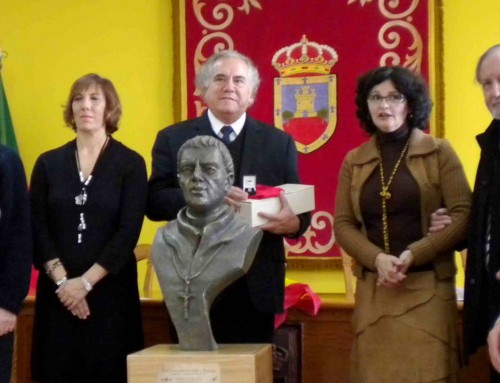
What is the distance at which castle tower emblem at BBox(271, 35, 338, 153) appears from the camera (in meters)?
4.78

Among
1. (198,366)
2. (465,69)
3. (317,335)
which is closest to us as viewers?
(198,366)

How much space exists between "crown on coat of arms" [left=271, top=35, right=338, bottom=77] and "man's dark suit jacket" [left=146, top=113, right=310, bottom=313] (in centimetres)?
179

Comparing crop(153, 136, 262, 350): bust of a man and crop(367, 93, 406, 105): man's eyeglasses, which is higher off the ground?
crop(367, 93, 406, 105): man's eyeglasses

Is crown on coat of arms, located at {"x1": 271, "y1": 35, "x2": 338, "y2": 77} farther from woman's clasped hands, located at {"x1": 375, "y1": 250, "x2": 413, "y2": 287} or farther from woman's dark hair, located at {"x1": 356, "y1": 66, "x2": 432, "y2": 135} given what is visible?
woman's clasped hands, located at {"x1": 375, "y1": 250, "x2": 413, "y2": 287}

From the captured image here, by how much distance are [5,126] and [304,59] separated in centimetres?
173

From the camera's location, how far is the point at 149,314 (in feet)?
12.1

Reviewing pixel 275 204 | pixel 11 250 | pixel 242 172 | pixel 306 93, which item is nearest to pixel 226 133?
pixel 242 172

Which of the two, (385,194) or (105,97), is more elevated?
(105,97)

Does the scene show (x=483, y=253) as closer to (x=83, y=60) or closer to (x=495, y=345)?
(x=495, y=345)

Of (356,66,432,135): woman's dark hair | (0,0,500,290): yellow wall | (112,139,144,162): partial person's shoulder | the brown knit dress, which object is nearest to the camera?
the brown knit dress

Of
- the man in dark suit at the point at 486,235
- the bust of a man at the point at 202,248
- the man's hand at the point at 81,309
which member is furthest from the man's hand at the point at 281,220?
the man's hand at the point at 81,309

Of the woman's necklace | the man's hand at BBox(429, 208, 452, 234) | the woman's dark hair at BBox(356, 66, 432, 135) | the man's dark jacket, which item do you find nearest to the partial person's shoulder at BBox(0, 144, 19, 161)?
the woman's necklace

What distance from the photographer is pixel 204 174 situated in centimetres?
261

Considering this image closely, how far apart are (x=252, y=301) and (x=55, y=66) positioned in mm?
2803
